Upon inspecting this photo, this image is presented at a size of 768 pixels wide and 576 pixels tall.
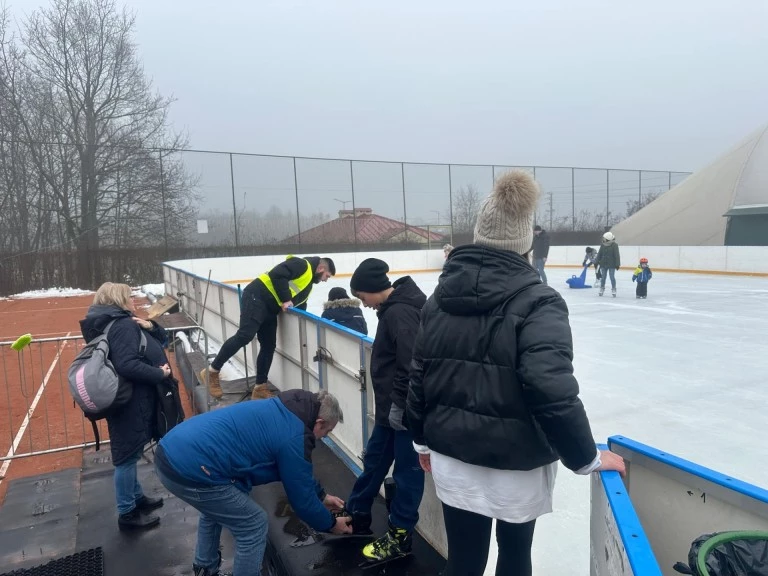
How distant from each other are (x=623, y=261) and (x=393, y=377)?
870 inches

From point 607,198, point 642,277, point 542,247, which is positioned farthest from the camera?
point 607,198

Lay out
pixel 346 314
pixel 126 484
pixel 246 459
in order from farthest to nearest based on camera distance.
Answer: pixel 346 314 → pixel 126 484 → pixel 246 459

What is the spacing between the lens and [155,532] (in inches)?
128

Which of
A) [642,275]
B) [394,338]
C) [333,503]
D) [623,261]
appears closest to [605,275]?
[642,275]

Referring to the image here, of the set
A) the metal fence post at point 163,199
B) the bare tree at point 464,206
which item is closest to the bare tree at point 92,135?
the metal fence post at point 163,199

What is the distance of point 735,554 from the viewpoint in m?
1.25

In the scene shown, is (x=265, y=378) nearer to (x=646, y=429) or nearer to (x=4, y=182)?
(x=646, y=429)

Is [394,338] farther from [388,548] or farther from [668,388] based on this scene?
[668,388]

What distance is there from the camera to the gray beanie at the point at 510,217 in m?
1.67

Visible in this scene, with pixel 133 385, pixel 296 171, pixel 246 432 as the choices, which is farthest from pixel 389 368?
pixel 296 171

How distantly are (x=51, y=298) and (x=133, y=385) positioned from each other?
19742mm

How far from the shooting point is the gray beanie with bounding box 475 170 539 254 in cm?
167

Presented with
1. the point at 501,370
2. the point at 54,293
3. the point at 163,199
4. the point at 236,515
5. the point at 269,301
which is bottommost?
the point at 54,293

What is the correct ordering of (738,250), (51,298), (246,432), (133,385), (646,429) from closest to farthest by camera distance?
(246,432) < (133,385) < (646,429) < (738,250) < (51,298)
